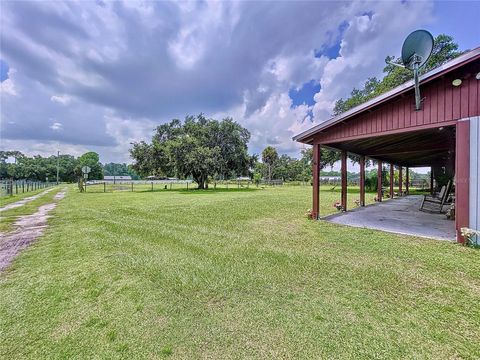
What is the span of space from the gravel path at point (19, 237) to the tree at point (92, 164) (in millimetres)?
65942

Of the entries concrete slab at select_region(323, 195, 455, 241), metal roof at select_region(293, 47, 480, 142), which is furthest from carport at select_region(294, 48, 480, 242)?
concrete slab at select_region(323, 195, 455, 241)

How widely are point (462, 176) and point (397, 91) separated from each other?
228 cm

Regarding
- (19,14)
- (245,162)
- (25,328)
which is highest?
(19,14)

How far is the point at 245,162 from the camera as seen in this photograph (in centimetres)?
2494

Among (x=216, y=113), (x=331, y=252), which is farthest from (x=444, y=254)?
(x=216, y=113)

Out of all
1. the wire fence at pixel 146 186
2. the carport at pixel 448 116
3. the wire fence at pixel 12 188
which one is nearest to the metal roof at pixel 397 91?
the carport at pixel 448 116

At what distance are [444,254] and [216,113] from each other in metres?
24.7

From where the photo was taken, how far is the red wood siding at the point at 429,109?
430 centimetres

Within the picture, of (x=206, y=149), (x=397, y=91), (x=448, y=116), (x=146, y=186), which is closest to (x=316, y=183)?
(x=397, y=91)

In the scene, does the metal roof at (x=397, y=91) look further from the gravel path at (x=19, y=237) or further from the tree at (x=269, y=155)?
the tree at (x=269, y=155)

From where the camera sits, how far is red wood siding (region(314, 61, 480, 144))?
430cm

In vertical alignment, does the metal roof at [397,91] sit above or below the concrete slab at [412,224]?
above

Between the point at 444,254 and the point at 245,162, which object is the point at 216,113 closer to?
the point at 245,162

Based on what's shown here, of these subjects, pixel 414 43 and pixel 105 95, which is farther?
pixel 105 95
